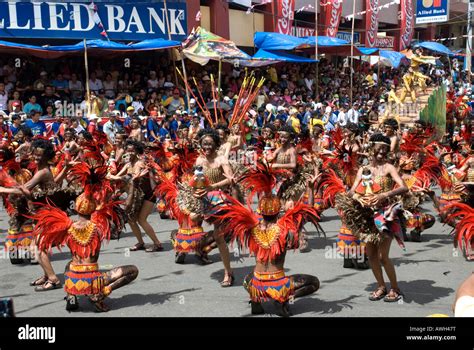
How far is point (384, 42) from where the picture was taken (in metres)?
38.0

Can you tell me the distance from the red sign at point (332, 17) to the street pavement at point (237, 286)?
22.7 m

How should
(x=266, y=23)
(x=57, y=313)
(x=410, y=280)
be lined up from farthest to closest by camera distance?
1. (x=266, y=23)
2. (x=410, y=280)
3. (x=57, y=313)

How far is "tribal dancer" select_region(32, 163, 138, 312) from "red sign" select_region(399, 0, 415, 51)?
1411 inches

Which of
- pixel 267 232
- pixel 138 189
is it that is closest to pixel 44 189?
pixel 138 189

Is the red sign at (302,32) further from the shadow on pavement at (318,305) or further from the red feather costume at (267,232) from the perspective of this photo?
the red feather costume at (267,232)

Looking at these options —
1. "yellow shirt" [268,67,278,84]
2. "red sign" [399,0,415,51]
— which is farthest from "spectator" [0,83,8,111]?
"red sign" [399,0,415,51]

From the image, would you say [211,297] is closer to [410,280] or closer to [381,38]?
[410,280]

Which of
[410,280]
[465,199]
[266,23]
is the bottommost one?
[410,280]

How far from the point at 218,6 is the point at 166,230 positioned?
16.4 metres

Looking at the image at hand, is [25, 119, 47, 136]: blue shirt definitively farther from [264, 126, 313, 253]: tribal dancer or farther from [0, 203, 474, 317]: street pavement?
[264, 126, 313, 253]: tribal dancer

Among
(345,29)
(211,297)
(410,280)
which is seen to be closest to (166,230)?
(211,297)

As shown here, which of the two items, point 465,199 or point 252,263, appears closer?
point 465,199

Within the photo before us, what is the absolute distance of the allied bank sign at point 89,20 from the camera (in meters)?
18.9

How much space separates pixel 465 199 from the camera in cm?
795
